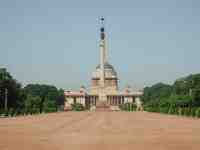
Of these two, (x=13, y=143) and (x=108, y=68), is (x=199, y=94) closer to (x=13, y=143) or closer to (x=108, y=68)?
(x=13, y=143)

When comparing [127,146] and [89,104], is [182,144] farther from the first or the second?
[89,104]

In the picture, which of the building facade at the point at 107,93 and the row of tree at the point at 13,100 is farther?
the building facade at the point at 107,93

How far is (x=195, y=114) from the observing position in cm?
5053

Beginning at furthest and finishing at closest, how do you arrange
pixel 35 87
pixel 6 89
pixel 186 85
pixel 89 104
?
pixel 89 104 → pixel 35 87 → pixel 186 85 → pixel 6 89

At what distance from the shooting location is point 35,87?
12962 centimetres

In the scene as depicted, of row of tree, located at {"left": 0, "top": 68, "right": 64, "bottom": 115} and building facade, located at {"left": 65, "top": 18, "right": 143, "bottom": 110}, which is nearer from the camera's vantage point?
row of tree, located at {"left": 0, "top": 68, "right": 64, "bottom": 115}

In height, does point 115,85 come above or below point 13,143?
above

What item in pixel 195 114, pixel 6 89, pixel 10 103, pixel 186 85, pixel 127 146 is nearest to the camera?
pixel 127 146

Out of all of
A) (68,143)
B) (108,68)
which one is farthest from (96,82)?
(68,143)

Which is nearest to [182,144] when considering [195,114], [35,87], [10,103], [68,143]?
[68,143]

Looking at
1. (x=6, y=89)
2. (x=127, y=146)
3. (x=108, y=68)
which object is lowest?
(x=127, y=146)

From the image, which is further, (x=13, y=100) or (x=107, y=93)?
(x=107, y=93)

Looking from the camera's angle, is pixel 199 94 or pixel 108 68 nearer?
pixel 199 94

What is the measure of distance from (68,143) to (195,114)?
36.3 meters
